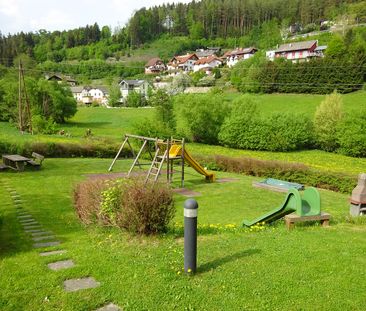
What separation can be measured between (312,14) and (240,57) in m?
35.6

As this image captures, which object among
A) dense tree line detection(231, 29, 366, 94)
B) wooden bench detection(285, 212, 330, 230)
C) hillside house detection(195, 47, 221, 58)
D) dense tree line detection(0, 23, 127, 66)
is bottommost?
wooden bench detection(285, 212, 330, 230)

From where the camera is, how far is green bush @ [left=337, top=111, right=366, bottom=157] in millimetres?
32875

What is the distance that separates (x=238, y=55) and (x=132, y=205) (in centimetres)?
11397

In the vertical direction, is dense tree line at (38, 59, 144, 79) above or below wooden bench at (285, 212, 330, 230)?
above

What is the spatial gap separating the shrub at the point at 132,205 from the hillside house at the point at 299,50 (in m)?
85.2

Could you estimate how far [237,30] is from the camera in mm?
145875

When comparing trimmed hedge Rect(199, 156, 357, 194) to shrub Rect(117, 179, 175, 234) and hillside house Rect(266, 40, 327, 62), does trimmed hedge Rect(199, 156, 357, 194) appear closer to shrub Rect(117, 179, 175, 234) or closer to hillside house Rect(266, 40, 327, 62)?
shrub Rect(117, 179, 175, 234)

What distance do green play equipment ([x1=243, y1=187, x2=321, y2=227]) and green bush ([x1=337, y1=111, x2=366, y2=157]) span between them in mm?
28322

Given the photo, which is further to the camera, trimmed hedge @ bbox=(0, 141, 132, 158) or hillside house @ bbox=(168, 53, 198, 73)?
hillside house @ bbox=(168, 53, 198, 73)

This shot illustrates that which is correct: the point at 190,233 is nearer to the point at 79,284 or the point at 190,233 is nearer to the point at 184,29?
the point at 79,284

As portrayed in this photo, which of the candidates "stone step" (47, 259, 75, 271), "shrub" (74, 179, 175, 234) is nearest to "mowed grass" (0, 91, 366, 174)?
"shrub" (74, 179, 175, 234)

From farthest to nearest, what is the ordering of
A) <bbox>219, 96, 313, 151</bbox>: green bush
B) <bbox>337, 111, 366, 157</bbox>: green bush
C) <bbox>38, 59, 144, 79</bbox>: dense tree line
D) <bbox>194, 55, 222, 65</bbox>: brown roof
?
1. <bbox>38, 59, 144, 79</bbox>: dense tree line
2. <bbox>194, 55, 222, 65</bbox>: brown roof
3. <bbox>219, 96, 313, 151</bbox>: green bush
4. <bbox>337, 111, 366, 157</bbox>: green bush

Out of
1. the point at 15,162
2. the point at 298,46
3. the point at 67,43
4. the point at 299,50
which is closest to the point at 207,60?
the point at 298,46

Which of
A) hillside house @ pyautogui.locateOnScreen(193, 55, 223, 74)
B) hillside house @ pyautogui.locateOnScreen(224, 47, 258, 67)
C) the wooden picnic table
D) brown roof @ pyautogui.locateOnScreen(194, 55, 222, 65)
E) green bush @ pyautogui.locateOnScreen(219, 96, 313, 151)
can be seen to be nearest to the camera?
the wooden picnic table
